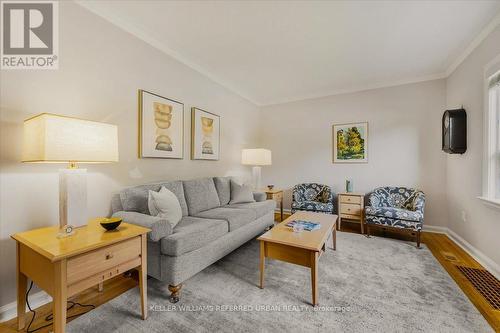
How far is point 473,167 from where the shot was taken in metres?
2.69

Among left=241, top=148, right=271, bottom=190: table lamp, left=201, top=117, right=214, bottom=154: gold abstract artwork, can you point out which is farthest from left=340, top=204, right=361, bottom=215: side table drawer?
left=201, top=117, right=214, bottom=154: gold abstract artwork

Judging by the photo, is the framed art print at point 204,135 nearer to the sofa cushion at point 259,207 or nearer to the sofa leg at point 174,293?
the sofa cushion at point 259,207

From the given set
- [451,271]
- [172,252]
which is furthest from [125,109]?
[451,271]

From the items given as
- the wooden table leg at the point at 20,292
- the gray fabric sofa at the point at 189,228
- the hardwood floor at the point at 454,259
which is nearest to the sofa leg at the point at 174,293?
the gray fabric sofa at the point at 189,228

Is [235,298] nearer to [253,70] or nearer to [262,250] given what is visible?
[262,250]

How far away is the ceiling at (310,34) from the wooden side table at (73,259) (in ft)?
6.86

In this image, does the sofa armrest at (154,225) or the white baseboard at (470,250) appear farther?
the white baseboard at (470,250)

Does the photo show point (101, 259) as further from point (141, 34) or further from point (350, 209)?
point (350, 209)

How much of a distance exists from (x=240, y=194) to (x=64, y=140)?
7.57ft

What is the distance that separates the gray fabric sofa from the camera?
69.2 inches

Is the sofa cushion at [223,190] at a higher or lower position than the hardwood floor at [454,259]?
higher

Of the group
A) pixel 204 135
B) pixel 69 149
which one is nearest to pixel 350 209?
pixel 204 135

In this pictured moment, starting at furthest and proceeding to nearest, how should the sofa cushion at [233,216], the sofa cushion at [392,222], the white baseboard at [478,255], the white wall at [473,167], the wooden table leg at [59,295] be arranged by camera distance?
1. the sofa cushion at [392,222]
2. the sofa cushion at [233,216]
3. the white wall at [473,167]
4. the white baseboard at [478,255]
5. the wooden table leg at [59,295]

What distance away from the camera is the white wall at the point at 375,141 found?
364 centimetres
